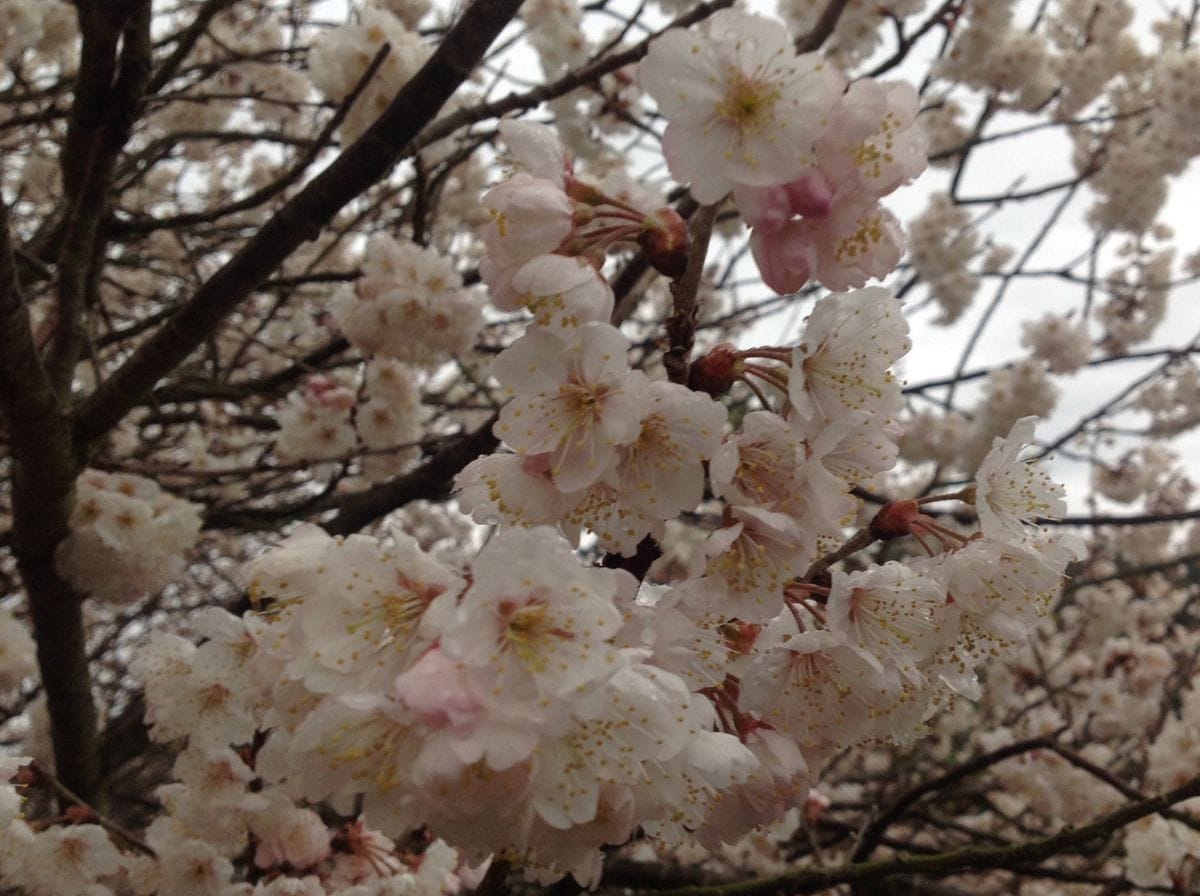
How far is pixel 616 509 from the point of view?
1.03 m

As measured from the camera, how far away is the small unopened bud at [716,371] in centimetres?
102

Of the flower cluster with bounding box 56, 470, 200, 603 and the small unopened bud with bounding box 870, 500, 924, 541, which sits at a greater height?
the flower cluster with bounding box 56, 470, 200, 603

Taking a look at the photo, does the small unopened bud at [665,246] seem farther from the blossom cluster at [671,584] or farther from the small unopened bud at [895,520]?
the small unopened bud at [895,520]

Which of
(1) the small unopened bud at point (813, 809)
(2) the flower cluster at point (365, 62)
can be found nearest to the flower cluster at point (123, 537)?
(2) the flower cluster at point (365, 62)

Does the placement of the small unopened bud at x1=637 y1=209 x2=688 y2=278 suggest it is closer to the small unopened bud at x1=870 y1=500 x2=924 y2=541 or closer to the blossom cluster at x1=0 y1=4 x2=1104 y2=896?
the blossom cluster at x1=0 y1=4 x2=1104 y2=896

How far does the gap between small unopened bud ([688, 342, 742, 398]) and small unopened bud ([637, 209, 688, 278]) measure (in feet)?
0.33

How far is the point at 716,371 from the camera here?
102 cm

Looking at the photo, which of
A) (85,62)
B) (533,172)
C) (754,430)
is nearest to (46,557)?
(85,62)

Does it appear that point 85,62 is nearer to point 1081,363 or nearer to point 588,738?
point 588,738

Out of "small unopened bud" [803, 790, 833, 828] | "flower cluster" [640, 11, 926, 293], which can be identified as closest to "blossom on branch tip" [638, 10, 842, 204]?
"flower cluster" [640, 11, 926, 293]

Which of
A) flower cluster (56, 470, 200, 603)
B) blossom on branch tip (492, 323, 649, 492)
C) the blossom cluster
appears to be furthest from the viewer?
flower cluster (56, 470, 200, 603)

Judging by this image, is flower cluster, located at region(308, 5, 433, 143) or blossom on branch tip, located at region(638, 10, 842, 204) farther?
flower cluster, located at region(308, 5, 433, 143)

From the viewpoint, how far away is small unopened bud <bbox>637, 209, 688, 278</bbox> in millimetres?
1021

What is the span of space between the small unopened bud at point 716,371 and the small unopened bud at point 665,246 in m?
0.10
